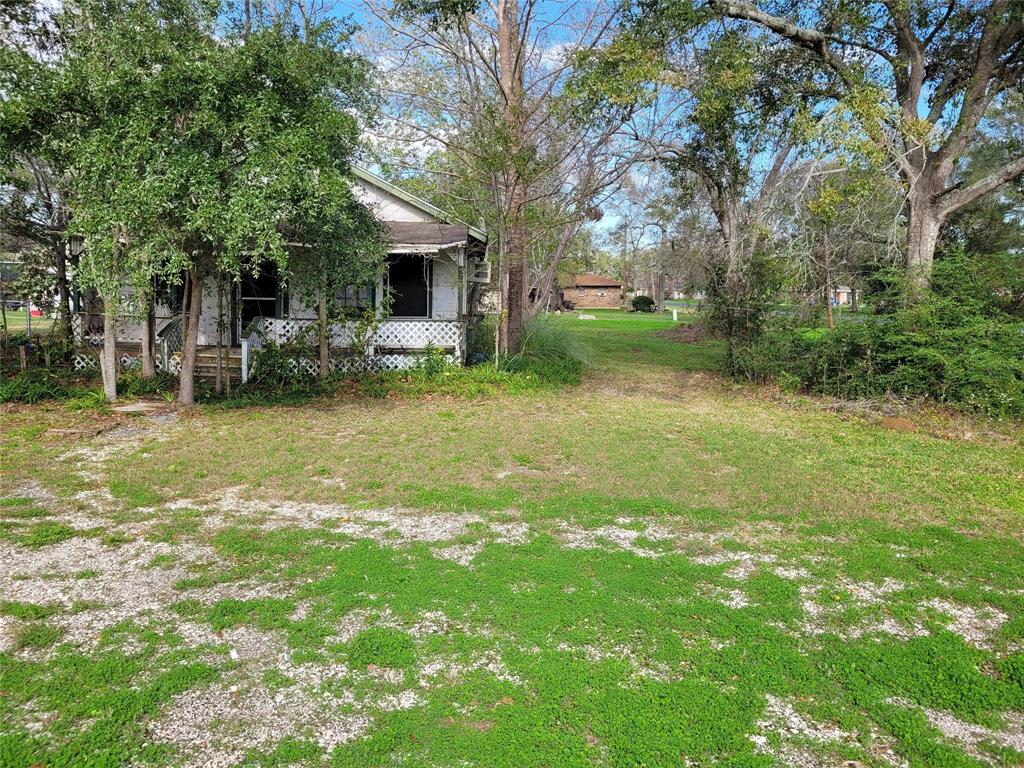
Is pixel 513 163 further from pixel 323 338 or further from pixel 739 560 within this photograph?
pixel 739 560

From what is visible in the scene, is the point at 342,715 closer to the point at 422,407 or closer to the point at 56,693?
the point at 56,693

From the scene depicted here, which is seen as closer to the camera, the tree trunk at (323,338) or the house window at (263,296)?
the tree trunk at (323,338)

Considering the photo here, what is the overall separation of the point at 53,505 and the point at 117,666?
3178mm

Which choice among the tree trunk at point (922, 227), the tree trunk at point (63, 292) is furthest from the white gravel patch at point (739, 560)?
the tree trunk at point (63, 292)

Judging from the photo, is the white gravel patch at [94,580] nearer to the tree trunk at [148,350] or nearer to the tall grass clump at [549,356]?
the tree trunk at [148,350]

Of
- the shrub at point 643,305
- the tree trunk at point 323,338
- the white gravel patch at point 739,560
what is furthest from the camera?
the shrub at point 643,305

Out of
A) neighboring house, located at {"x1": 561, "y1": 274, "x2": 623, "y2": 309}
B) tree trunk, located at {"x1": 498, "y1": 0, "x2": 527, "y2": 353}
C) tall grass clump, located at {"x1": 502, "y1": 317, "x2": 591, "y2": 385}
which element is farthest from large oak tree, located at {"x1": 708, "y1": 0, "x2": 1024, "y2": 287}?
neighboring house, located at {"x1": 561, "y1": 274, "x2": 623, "y2": 309}

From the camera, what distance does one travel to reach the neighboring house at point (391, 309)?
13047 mm

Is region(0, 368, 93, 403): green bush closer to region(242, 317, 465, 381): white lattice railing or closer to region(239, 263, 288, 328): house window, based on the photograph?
region(242, 317, 465, 381): white lattice railing

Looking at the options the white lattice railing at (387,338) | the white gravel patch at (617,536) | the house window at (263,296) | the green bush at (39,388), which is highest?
the house window at (263,296)

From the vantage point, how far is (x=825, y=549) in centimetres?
498

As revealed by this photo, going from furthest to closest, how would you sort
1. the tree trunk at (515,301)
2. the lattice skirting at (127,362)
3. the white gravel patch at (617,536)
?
the tree trunk at (515,301), the lattice skirting at (127,362), the white gravel patch at (617,536)

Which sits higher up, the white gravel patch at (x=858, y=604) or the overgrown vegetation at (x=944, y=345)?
the overgrown vegetation at (x=944, y=345)

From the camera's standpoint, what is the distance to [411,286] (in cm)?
1520
